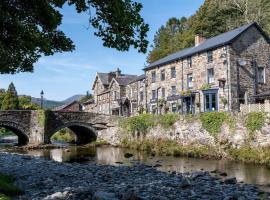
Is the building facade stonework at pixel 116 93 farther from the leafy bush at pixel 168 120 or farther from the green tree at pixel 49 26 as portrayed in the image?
the green tree at pixel 49 26

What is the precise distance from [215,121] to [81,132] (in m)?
30.7

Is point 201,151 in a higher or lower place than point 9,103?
lower

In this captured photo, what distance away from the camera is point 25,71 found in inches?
625

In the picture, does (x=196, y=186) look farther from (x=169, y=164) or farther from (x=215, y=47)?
(x=215, y=47)

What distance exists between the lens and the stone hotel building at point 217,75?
4053 cm

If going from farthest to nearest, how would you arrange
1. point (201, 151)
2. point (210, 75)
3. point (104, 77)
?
point (104, 77) < point (210, 75) < point (201, 151)

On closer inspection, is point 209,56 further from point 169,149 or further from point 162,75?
point 169,149

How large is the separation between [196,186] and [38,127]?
3449 centimetres

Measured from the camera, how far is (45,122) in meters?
47.4

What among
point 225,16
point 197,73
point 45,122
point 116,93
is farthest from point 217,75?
point 116,93

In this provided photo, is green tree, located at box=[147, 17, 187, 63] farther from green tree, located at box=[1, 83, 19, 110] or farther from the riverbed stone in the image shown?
the riverbed stone

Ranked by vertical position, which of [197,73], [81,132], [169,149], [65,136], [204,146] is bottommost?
[169,149]

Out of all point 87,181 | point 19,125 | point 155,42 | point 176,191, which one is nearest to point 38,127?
point 19,125

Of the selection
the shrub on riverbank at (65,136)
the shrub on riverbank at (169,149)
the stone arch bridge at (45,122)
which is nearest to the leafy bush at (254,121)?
A: the shrub on riverbank at (169,149)
